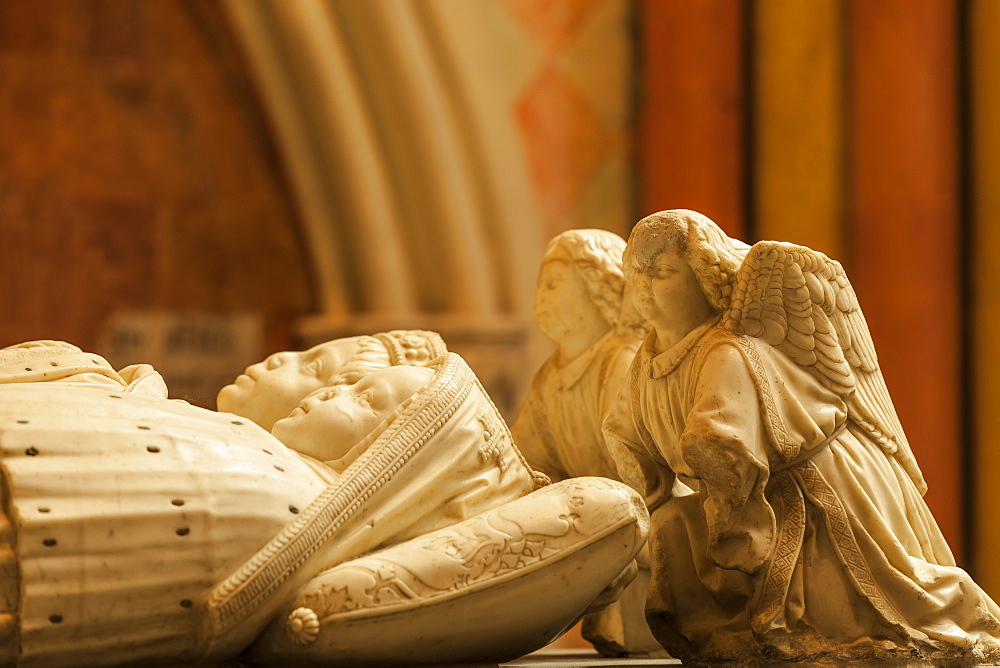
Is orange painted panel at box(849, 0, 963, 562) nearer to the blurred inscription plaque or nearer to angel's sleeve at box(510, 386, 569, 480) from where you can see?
angel's sleeve at box(510, 386, 569, 480)

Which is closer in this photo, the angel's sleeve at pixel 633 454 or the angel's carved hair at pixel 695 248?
the angel's carved hair at pixel 695 248

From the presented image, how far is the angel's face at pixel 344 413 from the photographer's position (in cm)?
245

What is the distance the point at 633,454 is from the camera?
2.65m

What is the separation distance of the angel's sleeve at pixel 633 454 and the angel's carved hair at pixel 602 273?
0.33 metres

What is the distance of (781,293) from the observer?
241 cm

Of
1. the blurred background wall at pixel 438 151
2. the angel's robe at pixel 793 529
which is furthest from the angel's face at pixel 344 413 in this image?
the blurred background wall at pixel 438 151

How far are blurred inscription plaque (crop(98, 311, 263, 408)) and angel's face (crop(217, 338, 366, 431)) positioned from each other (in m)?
1.91

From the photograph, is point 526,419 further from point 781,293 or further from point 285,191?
point 285,191

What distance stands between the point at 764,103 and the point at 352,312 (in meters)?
1.64

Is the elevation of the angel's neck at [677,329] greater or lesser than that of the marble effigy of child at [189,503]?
greater

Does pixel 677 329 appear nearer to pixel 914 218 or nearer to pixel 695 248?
pixel 695 248

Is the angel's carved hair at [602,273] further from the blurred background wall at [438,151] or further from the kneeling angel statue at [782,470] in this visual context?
the blurred background wall at [438,151]

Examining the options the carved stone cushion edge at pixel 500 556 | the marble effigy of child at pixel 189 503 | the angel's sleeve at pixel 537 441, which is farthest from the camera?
the angel's sleeve at pixel 537 441

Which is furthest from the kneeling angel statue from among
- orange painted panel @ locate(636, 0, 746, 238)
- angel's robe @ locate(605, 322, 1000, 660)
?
orange painted panel @ locate(636, 0, 746, 238)
